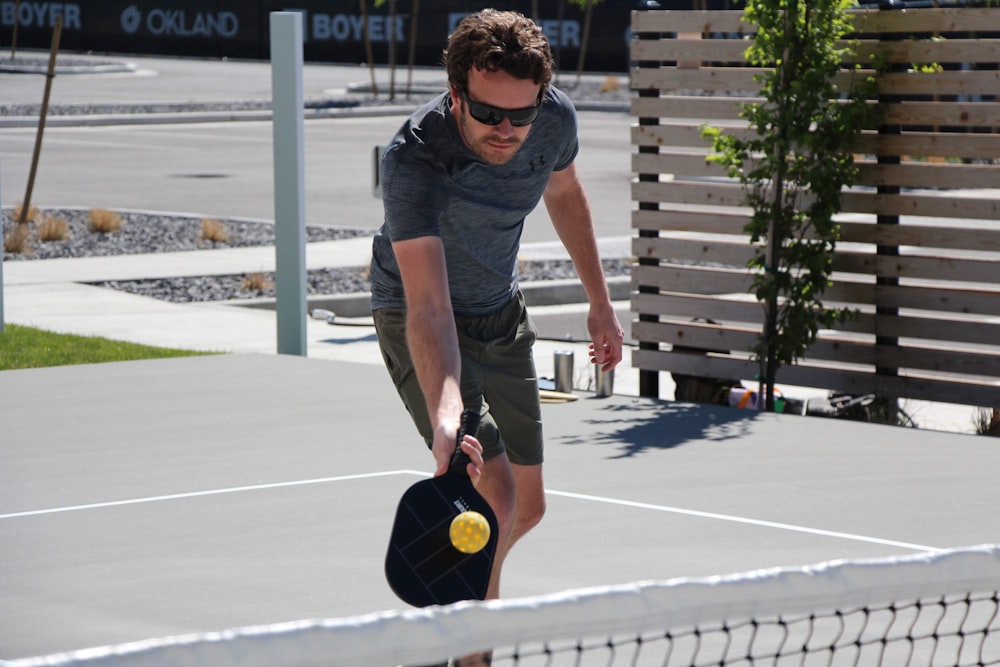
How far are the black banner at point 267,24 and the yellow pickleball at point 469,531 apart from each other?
39.9 metres

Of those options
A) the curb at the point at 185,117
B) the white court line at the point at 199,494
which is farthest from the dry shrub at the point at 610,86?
the white court line at the point at 199,494

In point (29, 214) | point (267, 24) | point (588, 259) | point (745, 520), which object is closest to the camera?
point (588, 259)

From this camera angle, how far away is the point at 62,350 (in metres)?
11.4

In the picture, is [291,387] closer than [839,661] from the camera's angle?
No

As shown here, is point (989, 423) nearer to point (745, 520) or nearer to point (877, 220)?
point (877, 220)

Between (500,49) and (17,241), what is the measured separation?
42.4 feet

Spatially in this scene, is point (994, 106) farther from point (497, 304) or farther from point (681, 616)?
point (681, 616)

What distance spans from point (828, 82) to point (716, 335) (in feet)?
5.33

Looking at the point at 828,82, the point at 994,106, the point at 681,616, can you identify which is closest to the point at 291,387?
the point at 828,82

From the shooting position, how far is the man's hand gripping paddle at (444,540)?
4.18 meters

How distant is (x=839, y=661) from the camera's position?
5.34 m

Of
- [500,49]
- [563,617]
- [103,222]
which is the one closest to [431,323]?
[500,49]

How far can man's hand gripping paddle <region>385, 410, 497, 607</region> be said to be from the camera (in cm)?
418

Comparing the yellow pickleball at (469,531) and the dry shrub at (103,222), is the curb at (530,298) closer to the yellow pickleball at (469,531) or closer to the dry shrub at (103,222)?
the dry shrub at (103,222)
